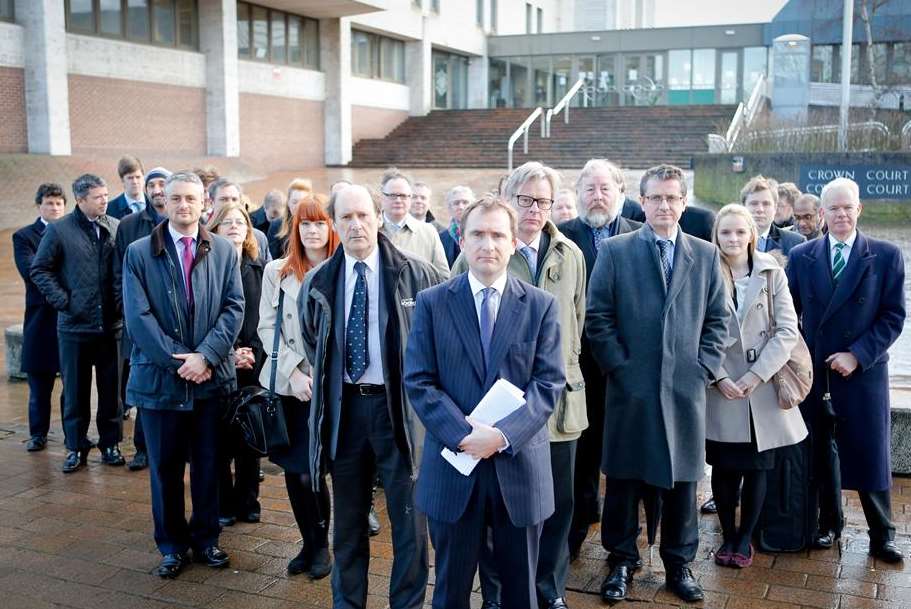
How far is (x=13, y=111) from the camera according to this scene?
21750 millimetres

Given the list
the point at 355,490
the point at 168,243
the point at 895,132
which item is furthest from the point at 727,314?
the point at 895,132

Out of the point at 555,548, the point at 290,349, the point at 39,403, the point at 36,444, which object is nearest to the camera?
the point at 555,548

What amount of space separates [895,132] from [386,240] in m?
15.1

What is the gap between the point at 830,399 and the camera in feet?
16.9

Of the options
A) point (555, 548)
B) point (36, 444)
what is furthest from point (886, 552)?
point (36, 444)

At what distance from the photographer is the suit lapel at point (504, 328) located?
3584 mm

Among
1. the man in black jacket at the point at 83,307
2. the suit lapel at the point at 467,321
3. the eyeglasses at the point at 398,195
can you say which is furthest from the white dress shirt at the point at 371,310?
the man in black jacket at the point at 83,307

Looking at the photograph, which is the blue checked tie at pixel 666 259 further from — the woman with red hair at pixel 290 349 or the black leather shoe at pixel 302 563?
the black leather shoe at pixel 302 563

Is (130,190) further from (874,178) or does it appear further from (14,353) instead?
(874,178)

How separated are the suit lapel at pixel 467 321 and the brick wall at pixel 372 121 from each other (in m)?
31.8

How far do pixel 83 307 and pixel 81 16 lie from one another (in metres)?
19.5

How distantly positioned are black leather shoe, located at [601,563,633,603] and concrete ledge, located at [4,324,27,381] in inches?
268

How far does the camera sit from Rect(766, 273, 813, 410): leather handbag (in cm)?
478

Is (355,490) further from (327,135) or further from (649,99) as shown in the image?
(649,99)
